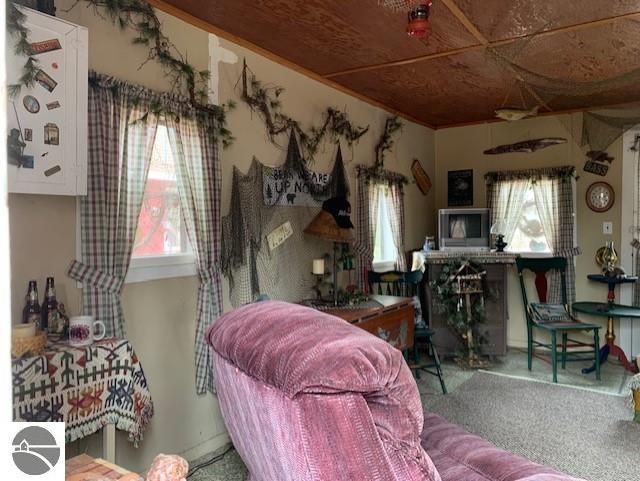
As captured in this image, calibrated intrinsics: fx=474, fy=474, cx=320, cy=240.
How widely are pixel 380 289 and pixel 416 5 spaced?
98.2 inches

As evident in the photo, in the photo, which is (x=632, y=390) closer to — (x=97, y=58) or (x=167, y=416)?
(x=167, y=416)

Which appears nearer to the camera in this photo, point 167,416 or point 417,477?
point 417,477

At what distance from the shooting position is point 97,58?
85.2 inches

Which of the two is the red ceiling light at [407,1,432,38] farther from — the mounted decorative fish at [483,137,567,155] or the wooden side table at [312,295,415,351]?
the mounted decorative fish at [483,137,567,155]

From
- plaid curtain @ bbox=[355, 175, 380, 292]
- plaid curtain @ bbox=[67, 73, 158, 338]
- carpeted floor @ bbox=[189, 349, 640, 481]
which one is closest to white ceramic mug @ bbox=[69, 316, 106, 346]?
plaid curtain @ bbox=[67, 73, 158, 338]

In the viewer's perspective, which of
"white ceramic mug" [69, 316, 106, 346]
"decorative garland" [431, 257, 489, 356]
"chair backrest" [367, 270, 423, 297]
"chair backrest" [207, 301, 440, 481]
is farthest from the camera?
"decorative garland" [431, 257, 489, 356]

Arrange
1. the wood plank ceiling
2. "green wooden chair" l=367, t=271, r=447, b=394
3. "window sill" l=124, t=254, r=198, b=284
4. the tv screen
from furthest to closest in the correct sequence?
the tv screen
"green wooden chair" l=367, t=271, r=447, b=394
the wood plank ceiling
"window sill" l=124, t=254, r=198, b=284

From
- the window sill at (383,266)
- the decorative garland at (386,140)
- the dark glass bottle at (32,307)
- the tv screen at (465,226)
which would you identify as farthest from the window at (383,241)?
the dark glass bottle at (32,307)

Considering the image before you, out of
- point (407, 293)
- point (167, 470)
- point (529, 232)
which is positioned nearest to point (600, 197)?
point (529, 232)

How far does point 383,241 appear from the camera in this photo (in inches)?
184

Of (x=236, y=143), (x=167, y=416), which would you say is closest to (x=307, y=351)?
(x=167, y=416)

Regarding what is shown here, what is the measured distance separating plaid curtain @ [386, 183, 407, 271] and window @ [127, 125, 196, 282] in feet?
7.98

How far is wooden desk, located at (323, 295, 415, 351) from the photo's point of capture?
2994 mm

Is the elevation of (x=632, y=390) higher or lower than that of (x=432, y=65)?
lower
